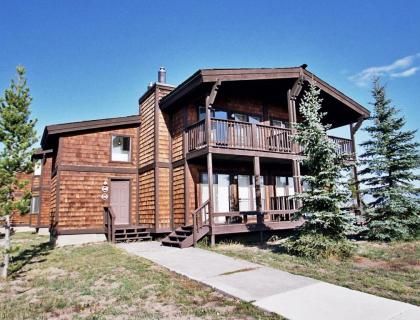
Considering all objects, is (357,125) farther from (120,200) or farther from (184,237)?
(120,200)

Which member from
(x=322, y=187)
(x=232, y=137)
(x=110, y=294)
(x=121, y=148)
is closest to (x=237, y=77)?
(x=232, y=137)

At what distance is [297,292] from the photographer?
533 cm

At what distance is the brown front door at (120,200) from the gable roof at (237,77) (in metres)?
4.27

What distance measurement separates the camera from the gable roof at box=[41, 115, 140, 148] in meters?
13.6

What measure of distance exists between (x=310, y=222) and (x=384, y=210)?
235 inches

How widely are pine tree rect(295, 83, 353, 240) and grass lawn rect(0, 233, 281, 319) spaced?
174 inches

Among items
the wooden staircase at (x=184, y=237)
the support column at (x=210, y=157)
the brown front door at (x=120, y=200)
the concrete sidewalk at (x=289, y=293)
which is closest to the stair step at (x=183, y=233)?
the wooden staircase at (x=184, y=237)

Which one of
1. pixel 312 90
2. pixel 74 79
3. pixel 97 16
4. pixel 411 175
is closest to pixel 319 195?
pixel 312 90

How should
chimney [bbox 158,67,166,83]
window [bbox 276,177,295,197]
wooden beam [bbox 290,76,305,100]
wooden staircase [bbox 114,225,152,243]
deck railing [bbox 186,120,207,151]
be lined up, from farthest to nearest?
chimney [bbox 158,67,166,83]
window [bbox 276,177,295,197]
wooden beam [bbox 290,76,305,100]
wooden staircase [bbox 114,225,152,243]
deck railing [bbox 186,120,207,151]

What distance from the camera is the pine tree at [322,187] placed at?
8.77 metres

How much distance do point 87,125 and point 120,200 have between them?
381cm

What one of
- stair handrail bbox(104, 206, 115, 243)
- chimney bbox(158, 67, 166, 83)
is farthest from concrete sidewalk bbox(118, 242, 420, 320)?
chimney bbox(158, 67, 166, 83)

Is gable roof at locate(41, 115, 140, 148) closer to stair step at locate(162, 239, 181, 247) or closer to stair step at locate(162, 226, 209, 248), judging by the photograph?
stair step at locate(162, 226, 209, 248)

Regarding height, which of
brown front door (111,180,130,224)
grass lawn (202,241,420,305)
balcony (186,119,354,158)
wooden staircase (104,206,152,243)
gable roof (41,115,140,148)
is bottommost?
grass lawn (202,241,420,305)
